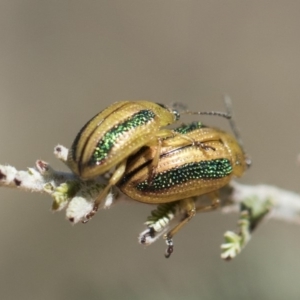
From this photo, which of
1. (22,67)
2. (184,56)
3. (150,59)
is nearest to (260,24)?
(184,56)

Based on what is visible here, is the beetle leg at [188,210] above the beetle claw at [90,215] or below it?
below

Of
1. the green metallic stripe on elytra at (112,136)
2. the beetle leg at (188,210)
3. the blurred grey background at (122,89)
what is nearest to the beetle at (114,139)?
the green metallic stripe on elytra at (112,136)

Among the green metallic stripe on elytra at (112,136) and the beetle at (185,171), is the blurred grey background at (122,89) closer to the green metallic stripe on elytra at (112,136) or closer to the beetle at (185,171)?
the beetle at (185,171)

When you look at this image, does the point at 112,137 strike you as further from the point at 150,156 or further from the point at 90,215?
the point at 90,215

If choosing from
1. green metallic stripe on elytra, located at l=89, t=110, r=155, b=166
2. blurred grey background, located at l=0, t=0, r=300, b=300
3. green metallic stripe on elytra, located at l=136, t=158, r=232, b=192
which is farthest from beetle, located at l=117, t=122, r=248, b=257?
blurred grey background, located at l=0, t=0, r=300, b=300

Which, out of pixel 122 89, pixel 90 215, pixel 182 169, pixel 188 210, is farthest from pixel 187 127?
pixel 122 89

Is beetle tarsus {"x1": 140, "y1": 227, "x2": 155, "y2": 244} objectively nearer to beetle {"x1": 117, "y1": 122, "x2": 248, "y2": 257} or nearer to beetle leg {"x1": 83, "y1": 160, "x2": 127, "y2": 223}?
beetle {"x1": 117, "y1": 122, "x2": 248, "y2": 257}

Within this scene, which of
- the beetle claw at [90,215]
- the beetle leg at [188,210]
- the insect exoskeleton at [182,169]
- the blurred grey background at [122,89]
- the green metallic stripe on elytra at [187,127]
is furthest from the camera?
the blurred grey background at [122,89]

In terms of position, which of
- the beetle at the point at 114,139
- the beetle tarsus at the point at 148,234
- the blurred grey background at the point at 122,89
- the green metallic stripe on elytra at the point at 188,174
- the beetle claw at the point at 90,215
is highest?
the beetle at the point at 114,139

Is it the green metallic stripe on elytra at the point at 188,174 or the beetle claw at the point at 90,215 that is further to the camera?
the green metallic stripe on elytra at the point at 188,174
